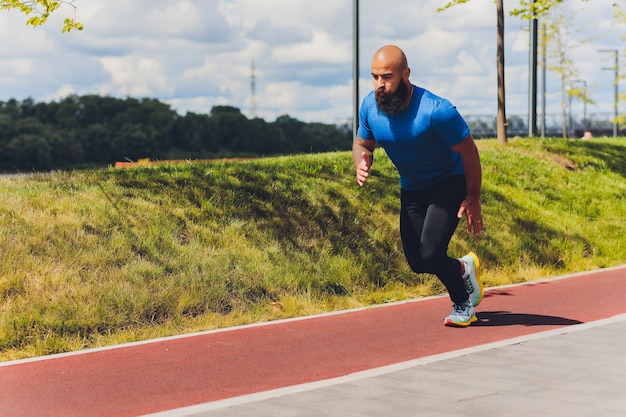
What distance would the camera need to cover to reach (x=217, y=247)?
10.0m

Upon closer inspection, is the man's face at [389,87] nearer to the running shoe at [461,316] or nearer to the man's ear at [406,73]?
the man's ear at [406,73]

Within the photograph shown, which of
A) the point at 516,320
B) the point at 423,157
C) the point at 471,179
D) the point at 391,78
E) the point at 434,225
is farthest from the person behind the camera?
the point at 516,320

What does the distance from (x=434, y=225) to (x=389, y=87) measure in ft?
3.91

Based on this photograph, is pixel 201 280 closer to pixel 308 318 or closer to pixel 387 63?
pixel 308 318

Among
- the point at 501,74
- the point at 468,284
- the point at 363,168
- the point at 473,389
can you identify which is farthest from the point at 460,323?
the point at 501,74

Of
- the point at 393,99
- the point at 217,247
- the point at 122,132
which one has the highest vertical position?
the point at 122,132

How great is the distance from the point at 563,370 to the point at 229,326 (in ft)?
11.4

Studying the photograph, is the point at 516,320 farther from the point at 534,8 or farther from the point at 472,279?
the point at 534,8

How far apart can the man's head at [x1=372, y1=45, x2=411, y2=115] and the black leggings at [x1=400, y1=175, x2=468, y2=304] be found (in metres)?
0.80

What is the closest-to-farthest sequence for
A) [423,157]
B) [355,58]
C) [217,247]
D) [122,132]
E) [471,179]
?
[471,179] < [423,157] < [217,247] < [355,58] < [122,132]

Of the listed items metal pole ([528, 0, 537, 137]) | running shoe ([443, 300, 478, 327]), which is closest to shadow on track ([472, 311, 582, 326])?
running shoe ([443, 300, 478, 327])

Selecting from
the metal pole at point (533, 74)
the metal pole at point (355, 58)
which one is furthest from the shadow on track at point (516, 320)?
the metal pole at point (533, 74)

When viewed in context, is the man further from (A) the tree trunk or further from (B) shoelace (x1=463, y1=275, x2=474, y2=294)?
(A) the tree trunk

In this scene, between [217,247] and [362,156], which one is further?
[217,247]
